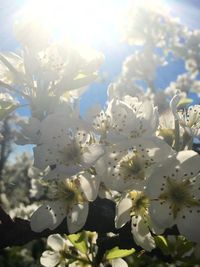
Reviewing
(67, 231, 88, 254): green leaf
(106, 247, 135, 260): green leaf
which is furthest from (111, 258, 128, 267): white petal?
(67, 231, 88, 254): green leaf

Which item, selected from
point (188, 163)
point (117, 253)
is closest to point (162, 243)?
point (117, 253)

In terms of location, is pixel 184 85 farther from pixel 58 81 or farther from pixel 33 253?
A: pixel 58 81

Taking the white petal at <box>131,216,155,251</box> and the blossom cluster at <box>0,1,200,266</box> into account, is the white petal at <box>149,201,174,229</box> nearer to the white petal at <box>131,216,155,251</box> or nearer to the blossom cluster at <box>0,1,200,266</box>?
the blossom cluster at <box>0,1,200,266</box>

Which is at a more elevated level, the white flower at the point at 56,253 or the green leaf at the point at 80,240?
the green leaf at the point at 80,240

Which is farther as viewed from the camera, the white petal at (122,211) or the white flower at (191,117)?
the white flower at (191,117)

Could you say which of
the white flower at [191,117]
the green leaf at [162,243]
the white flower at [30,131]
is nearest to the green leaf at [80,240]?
the green leaf at [162,243]

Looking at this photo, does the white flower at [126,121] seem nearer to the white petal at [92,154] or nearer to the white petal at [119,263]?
the white petal at [92,154]

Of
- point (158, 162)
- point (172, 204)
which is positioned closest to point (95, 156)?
point (158, 162)

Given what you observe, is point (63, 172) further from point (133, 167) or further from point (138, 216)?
point (138, 216)

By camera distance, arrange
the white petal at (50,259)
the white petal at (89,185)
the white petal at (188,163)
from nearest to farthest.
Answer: the white petal at (188,163)
the white petal at (89,185)
the white petal at (50,259)
